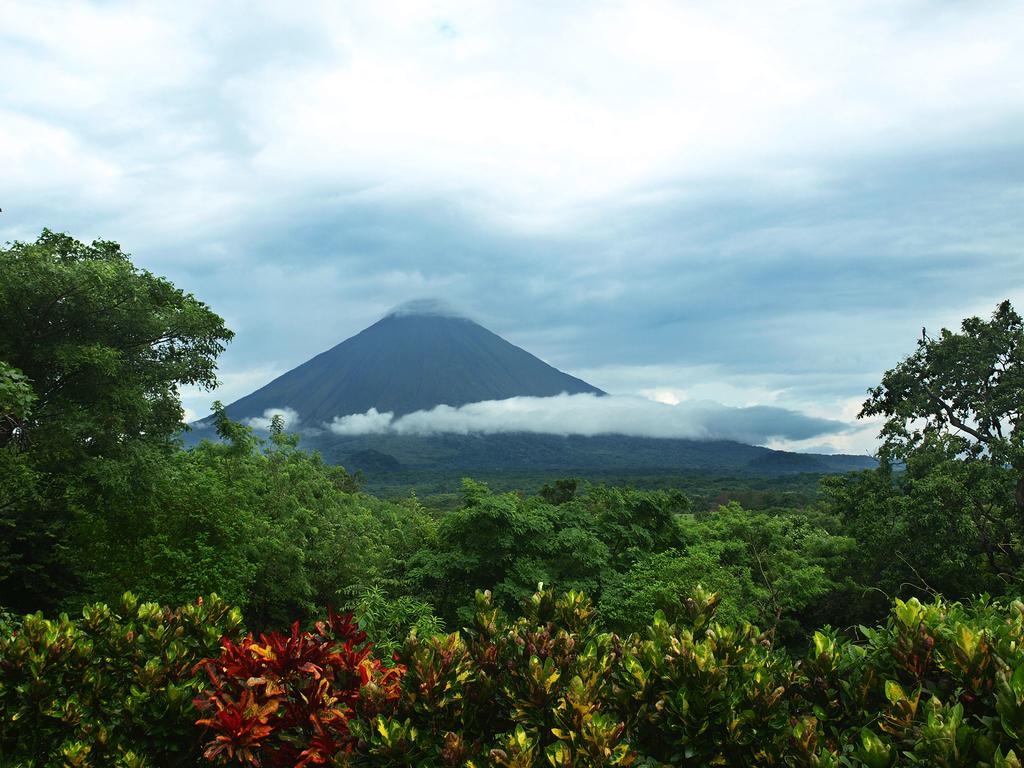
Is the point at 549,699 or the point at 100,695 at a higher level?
the point at 549,699

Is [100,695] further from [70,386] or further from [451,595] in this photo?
[70,386]

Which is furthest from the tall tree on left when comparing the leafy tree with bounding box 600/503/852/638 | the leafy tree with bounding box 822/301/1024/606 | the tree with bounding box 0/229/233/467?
the leafy tree with bounding box 822/301/1024/606

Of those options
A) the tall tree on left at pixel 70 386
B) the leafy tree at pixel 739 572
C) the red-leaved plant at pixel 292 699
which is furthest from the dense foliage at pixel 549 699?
the tall tree on left at pixel 70 386

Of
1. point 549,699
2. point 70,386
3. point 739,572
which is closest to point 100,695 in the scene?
point 549,699

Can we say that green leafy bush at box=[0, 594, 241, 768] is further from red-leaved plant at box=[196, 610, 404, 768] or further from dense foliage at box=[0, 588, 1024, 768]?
red-leaved plant at box=[196, 610, 404, 768]

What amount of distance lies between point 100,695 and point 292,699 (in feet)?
5.10

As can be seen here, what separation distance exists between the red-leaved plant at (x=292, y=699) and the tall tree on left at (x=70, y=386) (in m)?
12.4

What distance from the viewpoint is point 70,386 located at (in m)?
15.1

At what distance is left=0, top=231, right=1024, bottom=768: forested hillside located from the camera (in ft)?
10.1

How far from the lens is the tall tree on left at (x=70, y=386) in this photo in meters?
14.0

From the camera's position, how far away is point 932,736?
2490mm

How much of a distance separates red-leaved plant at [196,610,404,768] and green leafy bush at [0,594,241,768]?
0.35 m

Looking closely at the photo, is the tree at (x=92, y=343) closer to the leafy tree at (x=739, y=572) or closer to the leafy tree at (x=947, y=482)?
the leafy tree at (x=739, y=572)

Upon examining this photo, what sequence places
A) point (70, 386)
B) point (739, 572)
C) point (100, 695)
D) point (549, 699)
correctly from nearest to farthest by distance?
point (549, 699), point (100, 695), point (70, 386), point (739, 572)
